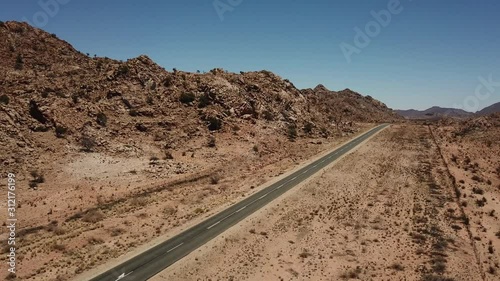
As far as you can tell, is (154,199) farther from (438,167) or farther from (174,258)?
(438,167)

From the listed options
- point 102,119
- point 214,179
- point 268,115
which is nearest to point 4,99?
point 102,119

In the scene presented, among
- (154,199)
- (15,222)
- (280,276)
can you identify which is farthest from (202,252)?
(15,222)

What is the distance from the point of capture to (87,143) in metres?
52.1

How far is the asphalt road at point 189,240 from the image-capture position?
2448 cm

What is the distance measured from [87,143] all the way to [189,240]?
29.4 metres

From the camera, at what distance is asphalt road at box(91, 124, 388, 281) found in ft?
80.3

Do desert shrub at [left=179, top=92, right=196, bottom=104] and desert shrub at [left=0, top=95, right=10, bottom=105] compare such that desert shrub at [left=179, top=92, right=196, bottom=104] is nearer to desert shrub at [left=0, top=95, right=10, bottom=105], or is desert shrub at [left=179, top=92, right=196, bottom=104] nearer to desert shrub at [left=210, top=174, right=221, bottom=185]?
desert shrub at [left=210, top=174, right=221, bottom=185]

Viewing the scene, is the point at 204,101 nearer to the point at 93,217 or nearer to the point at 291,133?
the point at 291,133

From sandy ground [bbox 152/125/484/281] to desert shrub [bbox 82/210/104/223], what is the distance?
11.8 metres

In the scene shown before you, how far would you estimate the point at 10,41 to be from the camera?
231ft

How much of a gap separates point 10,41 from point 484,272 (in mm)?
81959

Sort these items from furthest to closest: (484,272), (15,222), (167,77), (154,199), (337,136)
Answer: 1. (337,136)
2. (167,77)
3. (154,199)
4. (15,222)
5. (484,272)

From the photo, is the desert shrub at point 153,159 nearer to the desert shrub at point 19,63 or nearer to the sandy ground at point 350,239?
the sandy ground at point 350,239

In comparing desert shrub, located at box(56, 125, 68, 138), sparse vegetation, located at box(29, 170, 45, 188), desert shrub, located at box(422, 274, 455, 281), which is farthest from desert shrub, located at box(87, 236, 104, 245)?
desert shrub, located at box(56, 125, 68, 138)
